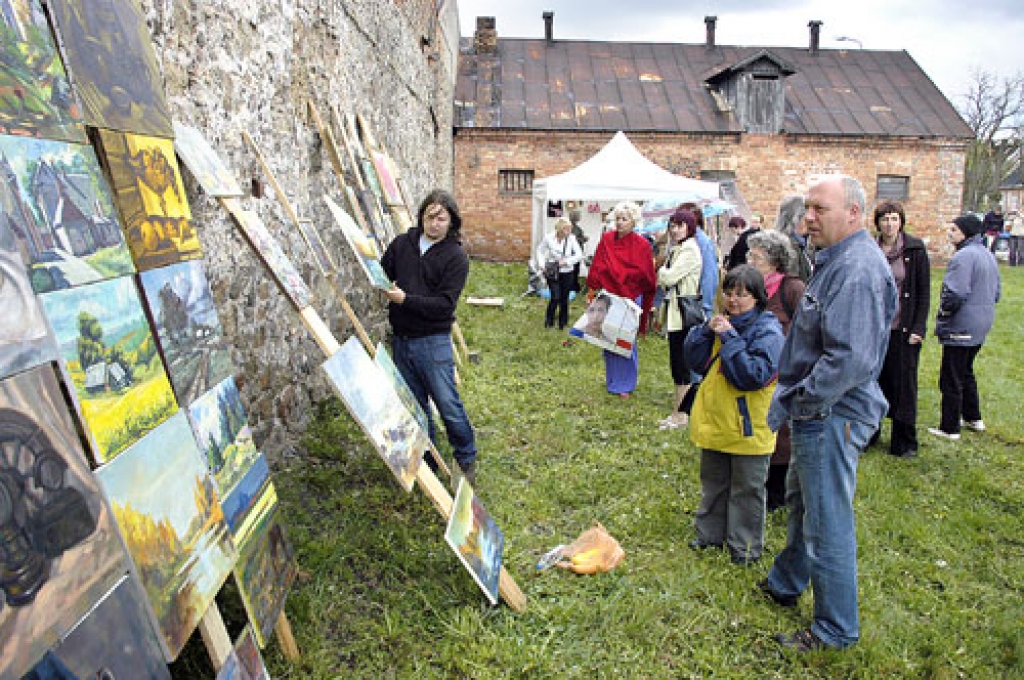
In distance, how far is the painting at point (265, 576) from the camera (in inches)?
93.2

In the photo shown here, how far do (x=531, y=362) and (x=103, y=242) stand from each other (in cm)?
657

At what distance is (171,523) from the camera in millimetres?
1912

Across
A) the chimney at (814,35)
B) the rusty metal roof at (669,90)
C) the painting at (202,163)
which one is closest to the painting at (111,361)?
the painting at (202,163)

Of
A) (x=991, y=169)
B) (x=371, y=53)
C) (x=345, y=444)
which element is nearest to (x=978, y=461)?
(x=345, y=444)

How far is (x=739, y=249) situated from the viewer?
7203mm

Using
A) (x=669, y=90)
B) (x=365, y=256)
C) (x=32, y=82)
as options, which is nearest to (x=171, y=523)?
(x=32, y=82)

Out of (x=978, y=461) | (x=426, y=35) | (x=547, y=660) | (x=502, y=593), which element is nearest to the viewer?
(x=547, y=660)

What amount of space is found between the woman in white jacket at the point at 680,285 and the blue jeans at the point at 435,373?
231cm

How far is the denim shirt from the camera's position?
2.64 meters

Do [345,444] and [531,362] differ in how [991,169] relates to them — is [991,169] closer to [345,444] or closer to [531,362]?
[531,362]

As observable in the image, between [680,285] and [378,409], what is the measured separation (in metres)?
3.73

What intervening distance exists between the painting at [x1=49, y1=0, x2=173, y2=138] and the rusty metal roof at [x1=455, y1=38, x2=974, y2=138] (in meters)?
16.9

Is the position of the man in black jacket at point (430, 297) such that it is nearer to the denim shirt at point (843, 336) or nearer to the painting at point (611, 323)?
the denim shirt at point (843, 336)

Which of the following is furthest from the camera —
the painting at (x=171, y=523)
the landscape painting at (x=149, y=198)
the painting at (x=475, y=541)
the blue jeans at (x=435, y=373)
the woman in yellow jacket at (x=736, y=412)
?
the blue jeans at (x=435, y=373)
